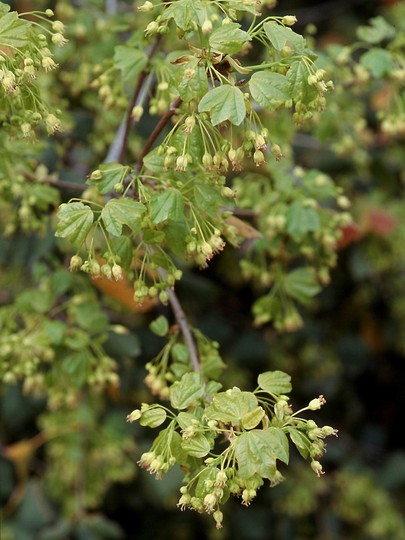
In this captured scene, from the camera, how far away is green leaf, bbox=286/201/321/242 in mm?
1618

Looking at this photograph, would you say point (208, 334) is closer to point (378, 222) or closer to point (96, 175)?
point (378, 222)

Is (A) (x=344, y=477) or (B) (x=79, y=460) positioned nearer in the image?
(B) (x=79, y=460)

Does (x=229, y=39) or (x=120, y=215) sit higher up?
(x=229, y=39)

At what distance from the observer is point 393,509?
261 cm

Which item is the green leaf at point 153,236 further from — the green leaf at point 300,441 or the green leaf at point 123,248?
the green leaf at point 300,441

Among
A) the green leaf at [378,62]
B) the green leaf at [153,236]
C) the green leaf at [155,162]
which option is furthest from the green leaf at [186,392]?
the green leaf at [378,62]

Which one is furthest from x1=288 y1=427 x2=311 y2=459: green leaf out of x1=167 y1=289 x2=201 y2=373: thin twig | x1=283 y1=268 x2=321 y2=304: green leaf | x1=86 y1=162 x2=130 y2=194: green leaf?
x1=283 y1=268 x2=321 y2=304: green leaf

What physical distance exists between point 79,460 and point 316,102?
1.40 metres

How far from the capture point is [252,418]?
102 cm

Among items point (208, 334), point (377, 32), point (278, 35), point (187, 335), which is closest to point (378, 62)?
point (377, 32)

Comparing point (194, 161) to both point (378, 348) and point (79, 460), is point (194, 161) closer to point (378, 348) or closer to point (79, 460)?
point (79, 460)

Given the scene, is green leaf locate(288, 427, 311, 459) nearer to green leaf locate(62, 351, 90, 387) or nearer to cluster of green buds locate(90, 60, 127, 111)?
green leaf locate(62, 351, 90, 387)

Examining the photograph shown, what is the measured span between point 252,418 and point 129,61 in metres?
0.74

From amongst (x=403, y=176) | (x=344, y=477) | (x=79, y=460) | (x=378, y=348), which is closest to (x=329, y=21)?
(x=403, y=176)
